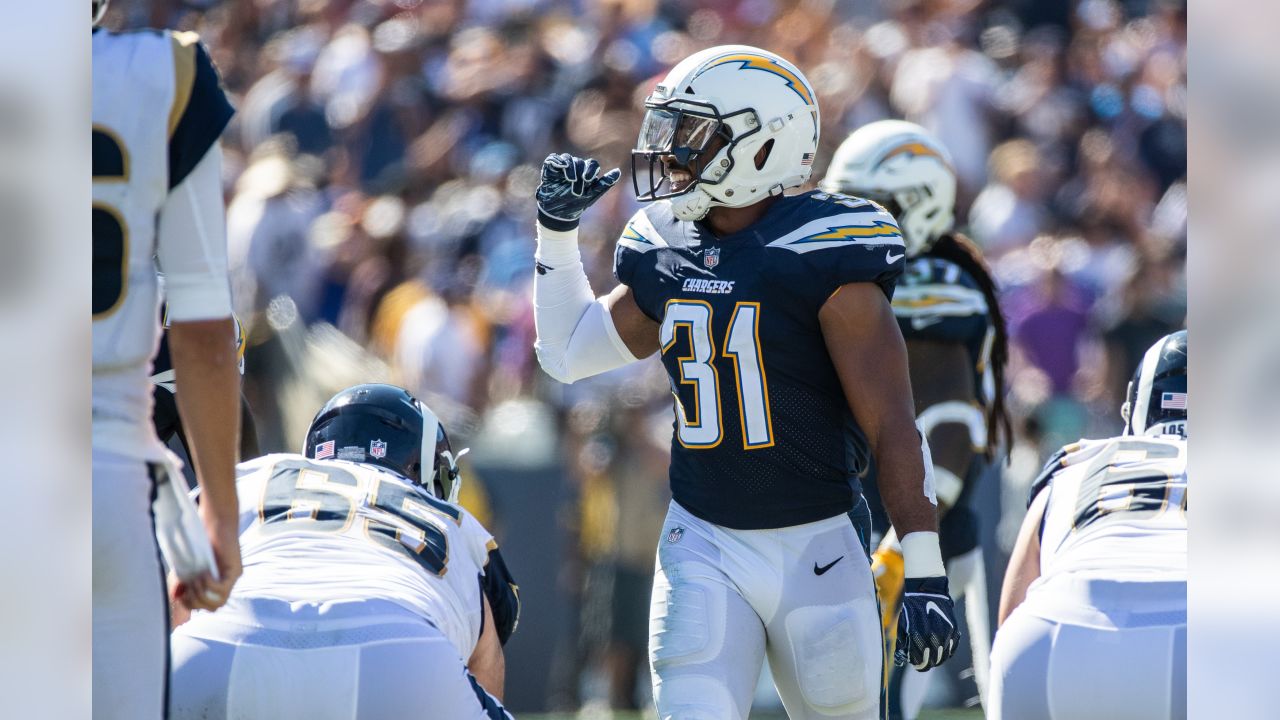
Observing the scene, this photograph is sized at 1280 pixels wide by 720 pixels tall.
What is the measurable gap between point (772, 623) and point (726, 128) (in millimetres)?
1071

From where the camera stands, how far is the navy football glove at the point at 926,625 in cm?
348

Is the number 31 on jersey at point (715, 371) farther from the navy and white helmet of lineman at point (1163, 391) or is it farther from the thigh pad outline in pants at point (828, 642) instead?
the navy and white helmet of lineman at point (1163, 391)

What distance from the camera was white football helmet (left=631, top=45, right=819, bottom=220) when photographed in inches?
152

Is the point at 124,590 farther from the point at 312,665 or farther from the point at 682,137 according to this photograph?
the point at 682,137

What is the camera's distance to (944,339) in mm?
5695

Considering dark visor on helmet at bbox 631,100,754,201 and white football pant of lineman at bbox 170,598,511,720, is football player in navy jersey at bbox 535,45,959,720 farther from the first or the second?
white football pant of lineman at bbox 170,598,511,720

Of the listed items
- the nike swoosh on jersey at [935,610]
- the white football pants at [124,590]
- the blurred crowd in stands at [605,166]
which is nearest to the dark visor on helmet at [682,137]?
the nike swoosh on jersey at [935,610]

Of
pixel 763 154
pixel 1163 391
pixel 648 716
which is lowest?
pixel 648 716

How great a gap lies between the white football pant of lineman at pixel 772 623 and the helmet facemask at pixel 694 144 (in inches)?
28.8

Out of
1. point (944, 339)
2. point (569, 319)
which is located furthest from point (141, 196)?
point (944, 339)
